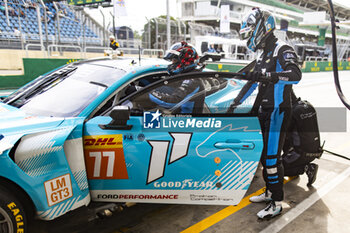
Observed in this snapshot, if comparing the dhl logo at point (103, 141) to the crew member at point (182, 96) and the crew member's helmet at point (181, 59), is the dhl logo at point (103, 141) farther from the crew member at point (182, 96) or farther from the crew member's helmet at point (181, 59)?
the crew member's helmet at point (181, 59)

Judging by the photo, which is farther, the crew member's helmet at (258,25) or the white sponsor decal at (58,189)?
the crew member's helmet at (258,25)

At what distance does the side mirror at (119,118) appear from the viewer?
2.21 m

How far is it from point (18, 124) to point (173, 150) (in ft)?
3.98

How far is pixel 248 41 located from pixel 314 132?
1536 millimetres

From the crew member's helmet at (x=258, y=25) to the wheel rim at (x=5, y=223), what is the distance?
260 centimetres

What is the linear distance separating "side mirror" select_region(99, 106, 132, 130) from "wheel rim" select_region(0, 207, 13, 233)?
897 millimetres

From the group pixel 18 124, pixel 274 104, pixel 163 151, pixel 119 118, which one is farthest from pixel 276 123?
pixel 18 124

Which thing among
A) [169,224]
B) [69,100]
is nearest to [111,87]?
[69,100]

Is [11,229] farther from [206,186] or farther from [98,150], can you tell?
[206,186]

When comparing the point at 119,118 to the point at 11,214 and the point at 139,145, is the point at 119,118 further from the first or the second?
the point at 11,214

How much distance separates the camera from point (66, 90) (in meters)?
2.75

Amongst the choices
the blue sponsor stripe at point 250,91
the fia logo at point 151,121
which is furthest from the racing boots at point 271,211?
the fia logo at point 151,121

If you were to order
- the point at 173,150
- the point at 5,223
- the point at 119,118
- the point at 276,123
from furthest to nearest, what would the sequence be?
1. the point at 276,123
2. the point at 173,150
3. the point at 119,118
4. the point at 5,223

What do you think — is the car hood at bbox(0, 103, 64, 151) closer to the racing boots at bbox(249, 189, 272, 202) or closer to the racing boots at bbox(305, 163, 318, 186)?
the racing boots at bbox(249, 189, 272, 202)
